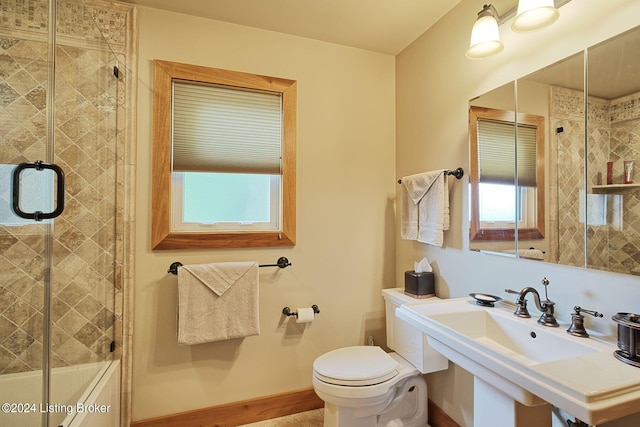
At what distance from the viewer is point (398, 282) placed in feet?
7.41

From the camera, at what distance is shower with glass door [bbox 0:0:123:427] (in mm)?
1366

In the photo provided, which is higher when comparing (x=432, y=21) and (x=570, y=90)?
(x=432, y=21)

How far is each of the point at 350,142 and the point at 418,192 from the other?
0.62 m

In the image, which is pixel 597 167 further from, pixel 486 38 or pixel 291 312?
pixel 291 312

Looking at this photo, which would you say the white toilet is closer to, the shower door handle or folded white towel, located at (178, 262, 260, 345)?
folded white towel, located at (178, 262, 260, 345)

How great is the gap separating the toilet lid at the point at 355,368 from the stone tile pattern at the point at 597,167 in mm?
962

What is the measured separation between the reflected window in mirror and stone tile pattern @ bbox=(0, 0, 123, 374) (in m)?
1.96

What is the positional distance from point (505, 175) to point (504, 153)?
105 millimetres

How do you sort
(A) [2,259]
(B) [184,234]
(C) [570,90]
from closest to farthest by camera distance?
1. (C) [570,90]
2. (A) [2,259]
3. (B) [184,234]

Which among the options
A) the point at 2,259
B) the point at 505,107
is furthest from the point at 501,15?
the point at 2,259

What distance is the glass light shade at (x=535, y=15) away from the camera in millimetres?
1138

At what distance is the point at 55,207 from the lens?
1.43 metres

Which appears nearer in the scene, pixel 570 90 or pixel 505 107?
pixel 570 90

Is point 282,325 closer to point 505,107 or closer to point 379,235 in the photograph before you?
point 379,235
